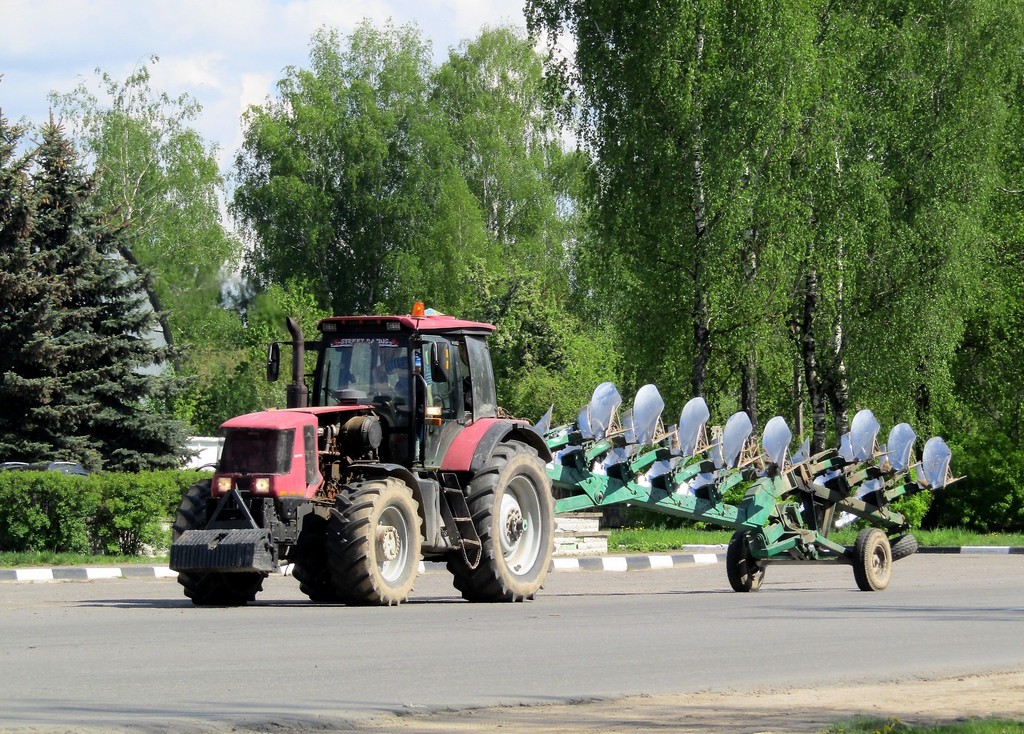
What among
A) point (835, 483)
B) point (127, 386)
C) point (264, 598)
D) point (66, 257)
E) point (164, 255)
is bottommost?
point (264, 598)

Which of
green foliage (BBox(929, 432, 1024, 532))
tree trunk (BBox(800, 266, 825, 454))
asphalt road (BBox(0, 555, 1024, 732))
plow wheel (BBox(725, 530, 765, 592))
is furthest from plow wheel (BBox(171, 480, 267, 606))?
green foliage (BBox(929, 432, 1024, 532))

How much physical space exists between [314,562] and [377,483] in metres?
1.29

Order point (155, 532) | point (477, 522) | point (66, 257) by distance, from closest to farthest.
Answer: point (477, 522) < point (155, 532) < point (66, 257)

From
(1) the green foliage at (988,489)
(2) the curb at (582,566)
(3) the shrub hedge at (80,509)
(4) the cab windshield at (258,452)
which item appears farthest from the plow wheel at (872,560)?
(1) the green foliage at (988,489)

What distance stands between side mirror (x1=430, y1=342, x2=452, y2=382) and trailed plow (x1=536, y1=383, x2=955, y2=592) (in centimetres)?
224

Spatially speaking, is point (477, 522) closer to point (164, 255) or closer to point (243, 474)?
point (243, 474)

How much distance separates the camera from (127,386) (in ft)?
104

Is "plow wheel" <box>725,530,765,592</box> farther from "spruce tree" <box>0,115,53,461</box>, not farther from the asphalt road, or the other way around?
"spruce tree" <box>0,115,53,461</box>

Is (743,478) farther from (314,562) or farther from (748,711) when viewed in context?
(748,711)

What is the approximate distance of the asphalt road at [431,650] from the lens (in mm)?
8281

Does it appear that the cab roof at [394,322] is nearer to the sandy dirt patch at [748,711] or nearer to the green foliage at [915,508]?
the sandy dirt patch at [748,711]

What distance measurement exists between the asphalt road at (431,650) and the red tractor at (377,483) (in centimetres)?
48

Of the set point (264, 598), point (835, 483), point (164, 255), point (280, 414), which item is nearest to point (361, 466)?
point (280, 414)

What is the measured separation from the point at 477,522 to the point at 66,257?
18.4 meters
